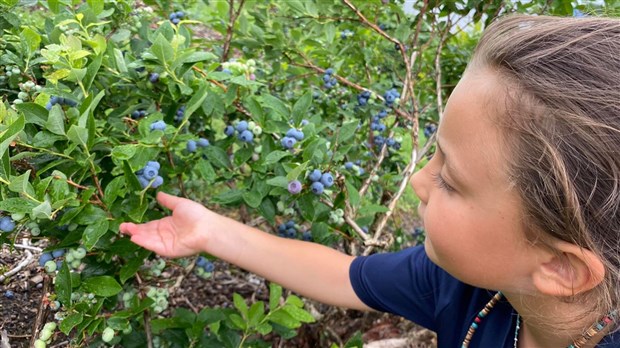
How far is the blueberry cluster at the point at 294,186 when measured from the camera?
133 cm

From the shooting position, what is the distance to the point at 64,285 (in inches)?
49.9

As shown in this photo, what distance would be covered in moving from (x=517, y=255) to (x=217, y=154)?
731 millimetres

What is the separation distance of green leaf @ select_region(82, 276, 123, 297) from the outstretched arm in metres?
0.12

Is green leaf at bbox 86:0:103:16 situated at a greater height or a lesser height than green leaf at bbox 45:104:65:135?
greater

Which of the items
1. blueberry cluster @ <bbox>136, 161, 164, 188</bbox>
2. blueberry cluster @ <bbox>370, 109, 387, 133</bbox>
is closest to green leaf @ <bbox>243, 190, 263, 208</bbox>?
blueberry cluster @ <bbox>136, 161, 164, 188</bbox>

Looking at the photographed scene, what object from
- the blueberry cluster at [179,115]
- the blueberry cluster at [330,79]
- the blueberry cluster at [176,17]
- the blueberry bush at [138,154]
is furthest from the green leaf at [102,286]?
the blueberry cluster at [330,79]

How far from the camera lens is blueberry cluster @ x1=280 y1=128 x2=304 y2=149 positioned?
1.39 metres

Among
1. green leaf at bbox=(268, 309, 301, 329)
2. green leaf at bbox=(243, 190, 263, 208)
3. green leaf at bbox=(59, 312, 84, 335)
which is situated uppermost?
green leaf at bbox=(243, 190, 263, 208)

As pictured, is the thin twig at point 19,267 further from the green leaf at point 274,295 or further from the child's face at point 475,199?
the child's face at point 475,199

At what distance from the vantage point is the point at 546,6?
1989mm

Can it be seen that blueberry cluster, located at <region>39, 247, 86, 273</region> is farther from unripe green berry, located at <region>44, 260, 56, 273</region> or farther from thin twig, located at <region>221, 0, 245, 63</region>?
thin twig, located at <region>221, 0, 245, 63</region>

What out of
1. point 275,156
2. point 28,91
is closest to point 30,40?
point 28,91

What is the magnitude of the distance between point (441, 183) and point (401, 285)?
1.50ft

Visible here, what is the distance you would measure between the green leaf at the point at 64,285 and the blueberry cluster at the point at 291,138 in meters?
0.52
